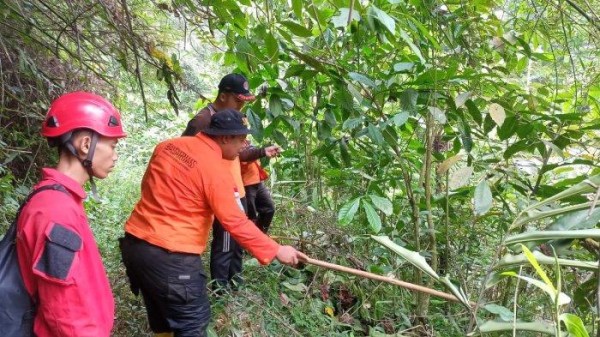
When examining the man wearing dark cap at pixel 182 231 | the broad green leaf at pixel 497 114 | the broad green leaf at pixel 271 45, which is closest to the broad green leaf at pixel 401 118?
the broad green leaf at pixel 497 114

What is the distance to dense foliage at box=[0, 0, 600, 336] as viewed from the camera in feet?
7.34

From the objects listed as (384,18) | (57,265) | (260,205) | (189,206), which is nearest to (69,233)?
(57,265)

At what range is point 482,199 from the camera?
1686 mm

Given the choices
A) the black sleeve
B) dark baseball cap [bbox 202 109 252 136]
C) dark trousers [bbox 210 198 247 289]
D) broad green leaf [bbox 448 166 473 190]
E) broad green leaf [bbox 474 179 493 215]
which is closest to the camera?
broad green leaf [bbox 474 179 493 215]

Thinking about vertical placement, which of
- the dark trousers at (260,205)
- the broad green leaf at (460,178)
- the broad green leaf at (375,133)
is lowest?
the dark trousers at (260,205)

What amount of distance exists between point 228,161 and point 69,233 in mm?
1519

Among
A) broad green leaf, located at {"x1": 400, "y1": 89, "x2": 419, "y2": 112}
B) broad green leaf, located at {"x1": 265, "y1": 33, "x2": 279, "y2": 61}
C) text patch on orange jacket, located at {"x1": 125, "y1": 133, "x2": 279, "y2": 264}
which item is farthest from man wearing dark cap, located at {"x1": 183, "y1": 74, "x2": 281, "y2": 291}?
broad green leaf, located at {"x1": 400, "y1": 89, "x2": 419, "y2": 112}

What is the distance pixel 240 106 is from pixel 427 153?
3.70 feet

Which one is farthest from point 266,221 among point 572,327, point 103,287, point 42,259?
point 572,327

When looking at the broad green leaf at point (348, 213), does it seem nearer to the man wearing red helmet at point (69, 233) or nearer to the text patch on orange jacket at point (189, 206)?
the text patch on orange jacket at point (189, 206)

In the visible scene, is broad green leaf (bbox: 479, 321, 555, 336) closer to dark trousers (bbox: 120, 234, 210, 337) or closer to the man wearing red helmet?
the man wearing red helmet

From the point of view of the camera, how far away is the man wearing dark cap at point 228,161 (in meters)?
2.94

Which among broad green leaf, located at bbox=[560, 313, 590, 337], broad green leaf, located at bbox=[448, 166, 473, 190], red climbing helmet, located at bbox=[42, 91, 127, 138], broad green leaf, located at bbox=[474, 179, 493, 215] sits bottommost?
broad green leaf, located at bbox=[560, 313, 590, 337]

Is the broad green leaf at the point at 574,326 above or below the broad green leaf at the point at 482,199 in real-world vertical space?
below
